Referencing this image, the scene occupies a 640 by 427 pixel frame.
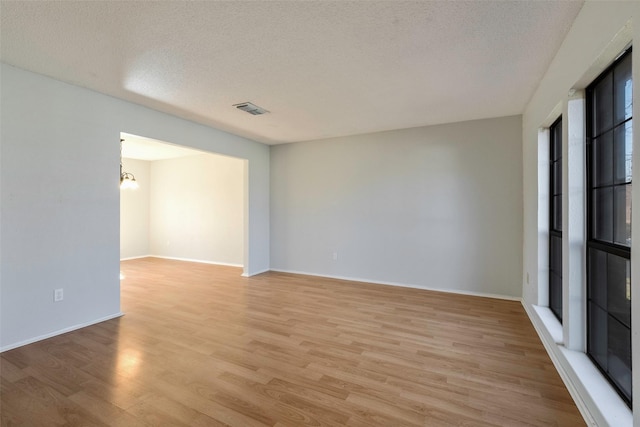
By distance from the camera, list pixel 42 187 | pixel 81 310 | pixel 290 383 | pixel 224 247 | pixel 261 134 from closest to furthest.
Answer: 1. pixel 290 383
2. pixel 42 187
3. pixel 81 310
4. pixel 261 134
5. pixel 224 247

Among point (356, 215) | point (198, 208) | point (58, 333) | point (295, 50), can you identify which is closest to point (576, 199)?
point (295, 50)

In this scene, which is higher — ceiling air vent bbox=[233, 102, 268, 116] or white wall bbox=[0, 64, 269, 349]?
ceiling air vent bbox=[233, 102, 268, 116]

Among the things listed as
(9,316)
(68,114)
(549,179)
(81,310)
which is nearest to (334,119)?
(549,179)

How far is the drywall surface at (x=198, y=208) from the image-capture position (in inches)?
253

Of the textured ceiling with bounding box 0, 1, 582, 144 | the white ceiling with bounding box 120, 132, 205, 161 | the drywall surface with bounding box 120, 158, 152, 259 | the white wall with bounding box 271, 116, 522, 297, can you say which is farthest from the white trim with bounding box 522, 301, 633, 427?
Answer: the drywall surface with bounding box 120, 158, 152, 259

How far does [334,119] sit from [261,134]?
1501 millimetres

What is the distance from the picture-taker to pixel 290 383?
79.4 inches

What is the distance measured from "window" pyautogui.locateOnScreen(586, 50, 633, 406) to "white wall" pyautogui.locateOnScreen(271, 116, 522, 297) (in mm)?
2163

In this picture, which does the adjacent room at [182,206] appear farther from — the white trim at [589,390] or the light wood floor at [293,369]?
the white trim at [589,390]

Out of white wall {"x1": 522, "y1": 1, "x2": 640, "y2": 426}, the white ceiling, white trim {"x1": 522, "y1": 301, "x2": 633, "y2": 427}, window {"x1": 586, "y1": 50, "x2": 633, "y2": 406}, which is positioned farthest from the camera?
the white ceiling

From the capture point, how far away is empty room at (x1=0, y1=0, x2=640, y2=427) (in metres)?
1.73

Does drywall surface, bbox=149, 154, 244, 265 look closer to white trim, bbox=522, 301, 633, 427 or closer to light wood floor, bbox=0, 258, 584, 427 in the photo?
light wood floor, bbox=0, 258, 584, 427

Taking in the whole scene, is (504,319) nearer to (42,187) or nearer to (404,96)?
(404,96)

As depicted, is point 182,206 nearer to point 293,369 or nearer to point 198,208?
point 198,208
